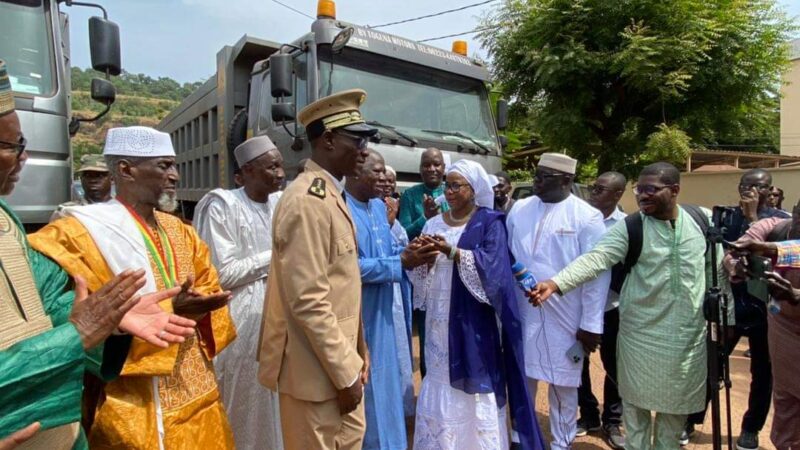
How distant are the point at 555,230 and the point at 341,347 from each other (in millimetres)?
1960

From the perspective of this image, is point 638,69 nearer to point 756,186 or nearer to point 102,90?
point 756,186

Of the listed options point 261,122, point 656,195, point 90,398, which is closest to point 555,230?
point 656,195

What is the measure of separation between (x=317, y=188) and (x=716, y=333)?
2.21 metres

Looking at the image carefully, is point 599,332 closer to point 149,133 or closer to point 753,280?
point 753,280

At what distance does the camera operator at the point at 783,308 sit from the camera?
2551mm

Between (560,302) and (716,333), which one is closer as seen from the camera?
(716,333)

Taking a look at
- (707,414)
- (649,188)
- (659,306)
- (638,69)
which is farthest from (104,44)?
(638,69)

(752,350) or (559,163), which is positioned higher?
(559,163)

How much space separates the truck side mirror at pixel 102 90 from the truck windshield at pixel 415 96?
182cm

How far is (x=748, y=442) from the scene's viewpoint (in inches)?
135

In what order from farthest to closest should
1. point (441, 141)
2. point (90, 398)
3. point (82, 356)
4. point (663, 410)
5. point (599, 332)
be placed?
point (441, 141), point (599, 332), point (663, 410), point (90, 398), point (82, 356)

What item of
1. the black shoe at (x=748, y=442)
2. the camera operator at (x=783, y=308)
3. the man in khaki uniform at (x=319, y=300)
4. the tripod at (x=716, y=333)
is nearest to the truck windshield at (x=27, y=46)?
the man in khaki uniform at (x=319, y=300)

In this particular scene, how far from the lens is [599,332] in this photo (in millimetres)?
3236

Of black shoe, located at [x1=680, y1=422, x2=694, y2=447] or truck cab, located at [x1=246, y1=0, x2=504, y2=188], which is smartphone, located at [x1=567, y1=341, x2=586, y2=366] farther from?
truck cab, located at [x1=246, y1=0, x2=504, y2=188]
